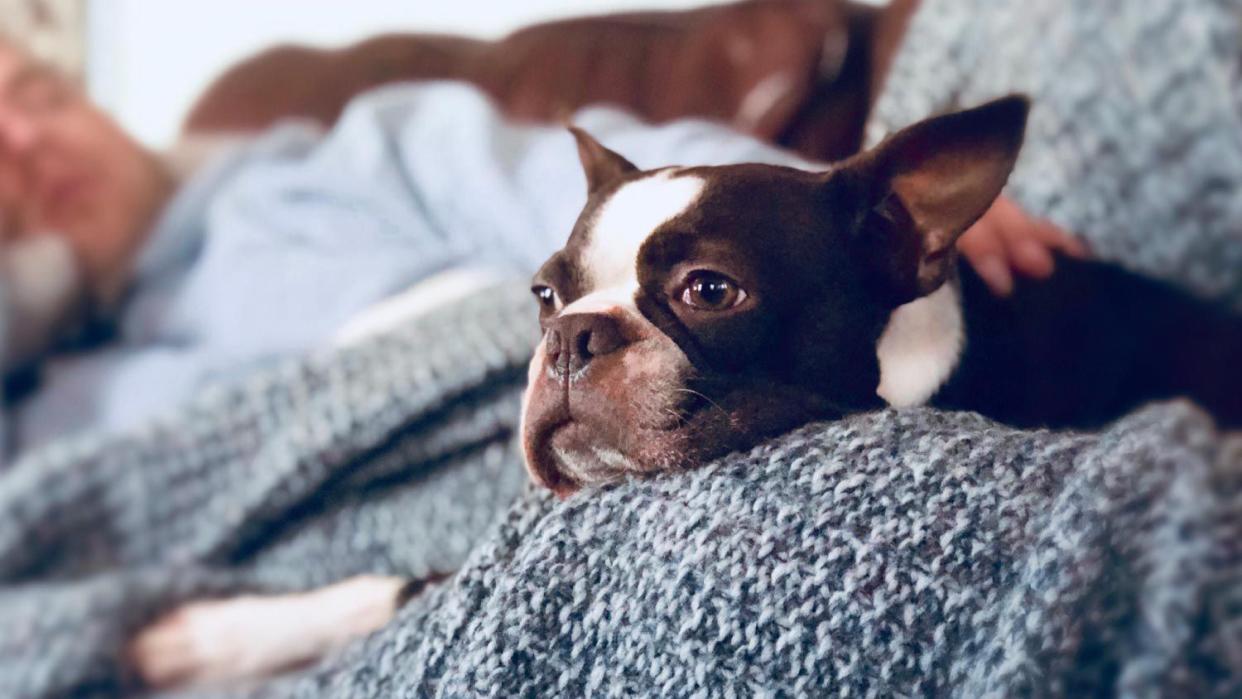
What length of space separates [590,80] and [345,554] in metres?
0.52

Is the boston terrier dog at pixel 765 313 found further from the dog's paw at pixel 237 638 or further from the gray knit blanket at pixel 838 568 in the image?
the dog's paw at pixel 237 638

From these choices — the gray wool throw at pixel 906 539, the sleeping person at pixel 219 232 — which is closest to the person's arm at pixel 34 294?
the sleeping person at pixel 219 232

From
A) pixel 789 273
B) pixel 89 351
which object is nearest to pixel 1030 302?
pixel 789 273

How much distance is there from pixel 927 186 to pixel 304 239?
21.3 inches

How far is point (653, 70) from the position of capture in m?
0.80

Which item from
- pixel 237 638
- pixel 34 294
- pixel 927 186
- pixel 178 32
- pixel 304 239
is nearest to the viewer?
pixel 927 186

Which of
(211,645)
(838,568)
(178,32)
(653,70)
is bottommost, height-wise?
(211,645)

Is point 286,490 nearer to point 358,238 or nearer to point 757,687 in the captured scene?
point 358,238

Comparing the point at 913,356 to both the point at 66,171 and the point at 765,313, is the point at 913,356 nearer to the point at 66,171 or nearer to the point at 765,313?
the point at 765,313

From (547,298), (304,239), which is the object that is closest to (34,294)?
(304,239)

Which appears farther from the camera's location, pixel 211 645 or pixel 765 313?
pixel 211 645

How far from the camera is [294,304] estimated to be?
649 millimetres

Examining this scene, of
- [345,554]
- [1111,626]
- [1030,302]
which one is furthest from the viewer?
[345,554]

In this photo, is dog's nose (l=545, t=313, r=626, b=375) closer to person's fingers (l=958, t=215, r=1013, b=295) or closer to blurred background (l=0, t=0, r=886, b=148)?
person's fingers (l=958, t=215, r=1013, b=295)
